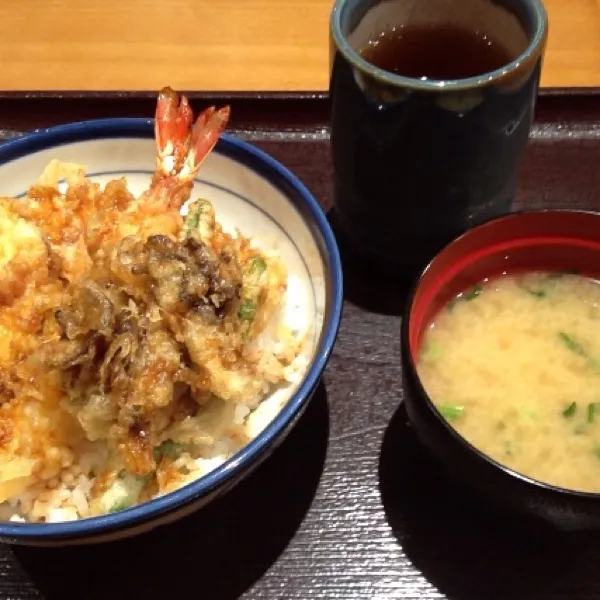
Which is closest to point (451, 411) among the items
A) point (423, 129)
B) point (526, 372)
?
point (526, 372)

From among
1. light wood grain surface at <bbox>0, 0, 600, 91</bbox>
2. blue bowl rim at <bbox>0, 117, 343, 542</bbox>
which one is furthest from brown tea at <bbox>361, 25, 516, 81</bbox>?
light wood grain surface at <bbox>0, 0, 600, 91</bbox>

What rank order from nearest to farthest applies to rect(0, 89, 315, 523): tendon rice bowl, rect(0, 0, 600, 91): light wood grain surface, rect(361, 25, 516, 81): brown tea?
rect(0, 89, 315, 523): tendon rice bowl < rect(361, 25, 516, 81): brown tea < rect(0, 0, 600, 91): light wood grain surface

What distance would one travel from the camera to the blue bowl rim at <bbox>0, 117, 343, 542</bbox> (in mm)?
1031

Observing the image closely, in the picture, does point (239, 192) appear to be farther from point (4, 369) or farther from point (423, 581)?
point (423, 581)

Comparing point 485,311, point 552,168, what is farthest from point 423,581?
point 552,168

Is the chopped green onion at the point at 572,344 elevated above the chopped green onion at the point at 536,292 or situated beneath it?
situated beneath

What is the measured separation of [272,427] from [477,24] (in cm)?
92

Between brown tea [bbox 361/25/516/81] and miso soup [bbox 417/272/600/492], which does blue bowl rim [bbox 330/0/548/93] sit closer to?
brown tea [bbox 361/25/516/81]

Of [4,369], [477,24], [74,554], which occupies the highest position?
[477,24]

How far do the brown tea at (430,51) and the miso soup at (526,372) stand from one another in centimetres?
44

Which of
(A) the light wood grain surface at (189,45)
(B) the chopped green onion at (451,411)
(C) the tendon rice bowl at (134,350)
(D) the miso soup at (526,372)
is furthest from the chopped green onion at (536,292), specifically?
(A) the light wood grain surface at (189,45)

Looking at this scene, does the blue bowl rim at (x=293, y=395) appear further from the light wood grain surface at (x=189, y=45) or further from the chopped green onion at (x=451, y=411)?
the light wood grain surface at (x=189, y=45)

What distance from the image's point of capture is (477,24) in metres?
1.50

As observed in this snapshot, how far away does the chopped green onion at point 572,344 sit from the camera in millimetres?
1292
